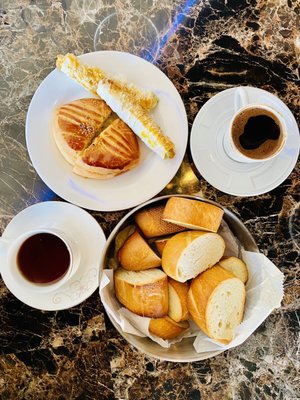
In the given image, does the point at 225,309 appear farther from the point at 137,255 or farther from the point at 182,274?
the point at 137,255

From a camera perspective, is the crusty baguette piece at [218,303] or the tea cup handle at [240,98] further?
the tea cup handle at [240,98]

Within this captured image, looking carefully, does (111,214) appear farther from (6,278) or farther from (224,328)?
(224,328)

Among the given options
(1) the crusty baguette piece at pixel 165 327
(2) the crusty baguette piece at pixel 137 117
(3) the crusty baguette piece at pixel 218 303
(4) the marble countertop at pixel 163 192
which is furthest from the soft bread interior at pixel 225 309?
(2) the crusty baguette piece at pixel 137 117

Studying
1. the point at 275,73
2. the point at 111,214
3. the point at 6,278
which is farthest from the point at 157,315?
the point at 275,73

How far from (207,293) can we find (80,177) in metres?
0.48

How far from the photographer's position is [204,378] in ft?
5.36

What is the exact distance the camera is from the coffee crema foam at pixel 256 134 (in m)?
1.45

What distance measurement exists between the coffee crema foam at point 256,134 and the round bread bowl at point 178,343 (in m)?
0.18

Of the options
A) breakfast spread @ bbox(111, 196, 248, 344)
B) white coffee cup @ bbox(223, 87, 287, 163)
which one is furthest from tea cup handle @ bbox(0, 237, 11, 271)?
white coffee cup @ bbox(223, 87, 287, 163)

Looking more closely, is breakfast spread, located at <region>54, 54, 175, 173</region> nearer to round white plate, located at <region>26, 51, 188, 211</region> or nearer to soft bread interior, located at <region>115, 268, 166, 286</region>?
round white plate, located at <region>26, 51, 188, 211</region>

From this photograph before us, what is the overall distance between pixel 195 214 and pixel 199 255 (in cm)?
11

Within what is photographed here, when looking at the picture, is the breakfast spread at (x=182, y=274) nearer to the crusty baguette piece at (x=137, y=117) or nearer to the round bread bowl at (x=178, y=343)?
the round bread bowl at (x=178, y=343)

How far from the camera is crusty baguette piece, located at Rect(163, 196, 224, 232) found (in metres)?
1.40

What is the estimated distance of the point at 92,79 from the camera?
1.47 meters
